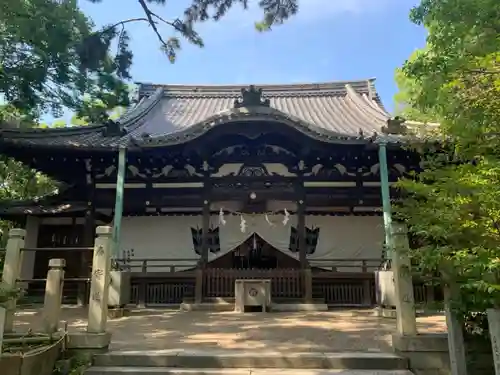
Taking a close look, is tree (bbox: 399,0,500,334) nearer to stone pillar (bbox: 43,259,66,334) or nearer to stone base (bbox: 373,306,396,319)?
stone base (bbox: 373,306,396,319)

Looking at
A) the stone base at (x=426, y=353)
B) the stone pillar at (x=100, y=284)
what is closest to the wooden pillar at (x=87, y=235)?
the stone pillar at (x=100, y=284)

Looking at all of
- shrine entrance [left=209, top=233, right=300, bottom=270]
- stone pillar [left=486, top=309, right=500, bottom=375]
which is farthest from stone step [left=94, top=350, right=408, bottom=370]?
shrine entrance [left=209, top=233, right=300, bottom=270]

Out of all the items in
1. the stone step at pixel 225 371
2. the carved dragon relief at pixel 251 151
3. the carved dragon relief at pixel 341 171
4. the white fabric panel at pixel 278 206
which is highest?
Result: the carved dragon relief at pixel 251 151

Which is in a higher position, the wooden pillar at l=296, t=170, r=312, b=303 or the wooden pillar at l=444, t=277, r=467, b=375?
the wooden pillar at l=296, t=170, r=312, b=303

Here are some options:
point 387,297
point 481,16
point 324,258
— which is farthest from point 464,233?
point 324,258

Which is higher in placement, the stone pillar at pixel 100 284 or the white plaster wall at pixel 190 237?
the white plaster wall at pixel 190 237

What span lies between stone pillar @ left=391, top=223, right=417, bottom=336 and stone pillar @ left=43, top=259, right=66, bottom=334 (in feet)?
14.0

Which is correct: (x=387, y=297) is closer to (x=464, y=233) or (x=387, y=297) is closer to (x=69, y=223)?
(x=464, y=233)

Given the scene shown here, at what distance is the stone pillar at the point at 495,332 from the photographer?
384 cm

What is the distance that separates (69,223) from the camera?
1285 cm

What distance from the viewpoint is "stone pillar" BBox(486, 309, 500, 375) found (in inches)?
151

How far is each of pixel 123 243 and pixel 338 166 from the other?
272 inches

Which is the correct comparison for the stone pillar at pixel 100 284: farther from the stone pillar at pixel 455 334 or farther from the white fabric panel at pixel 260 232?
the white fabric panel at pixel 260 232

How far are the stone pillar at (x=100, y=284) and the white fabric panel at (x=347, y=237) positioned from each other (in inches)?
318
